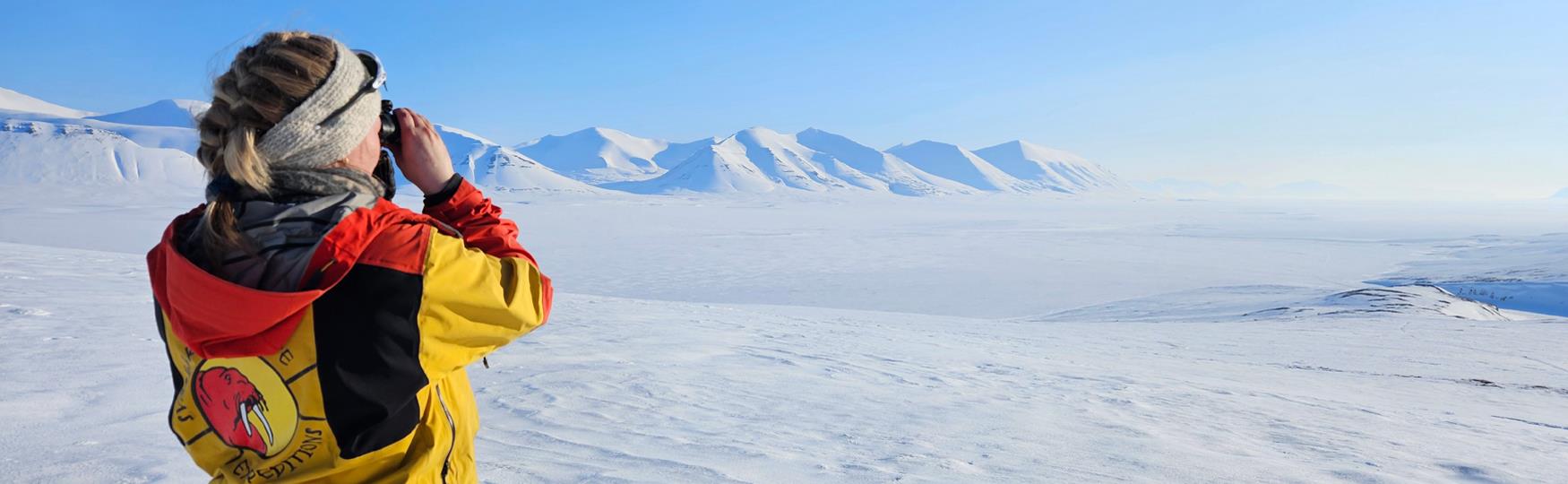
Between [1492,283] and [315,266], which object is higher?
[315,266]

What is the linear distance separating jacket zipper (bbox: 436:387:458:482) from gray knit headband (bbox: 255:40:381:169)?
0.35m

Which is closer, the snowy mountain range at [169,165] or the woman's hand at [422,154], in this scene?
the woman's hand at [422,154]

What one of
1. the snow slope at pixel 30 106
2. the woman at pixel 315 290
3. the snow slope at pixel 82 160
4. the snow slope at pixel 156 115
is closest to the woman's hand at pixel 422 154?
the woman at pixel 315 290

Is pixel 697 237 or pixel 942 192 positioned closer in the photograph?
pixel 697 237

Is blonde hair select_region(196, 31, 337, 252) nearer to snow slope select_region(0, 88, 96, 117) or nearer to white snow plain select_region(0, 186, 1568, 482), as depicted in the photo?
white snow plain select_region(0, 186, 1568, 482)

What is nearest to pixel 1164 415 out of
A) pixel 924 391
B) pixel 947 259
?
pixel 924 391

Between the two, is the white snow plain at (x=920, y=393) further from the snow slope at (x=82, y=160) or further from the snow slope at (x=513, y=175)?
the snow slope at (x=513, y=175)

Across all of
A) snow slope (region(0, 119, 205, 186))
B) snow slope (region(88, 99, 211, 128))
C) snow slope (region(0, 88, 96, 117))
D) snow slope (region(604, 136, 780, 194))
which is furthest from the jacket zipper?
snow slope (region(88, 99, 211, 128))

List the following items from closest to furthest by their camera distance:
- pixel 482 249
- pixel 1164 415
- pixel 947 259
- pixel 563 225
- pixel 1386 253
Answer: pixel 482 249
pixel 1164 415
pixel 947 259
pixel 1386 253
pixel 563 225

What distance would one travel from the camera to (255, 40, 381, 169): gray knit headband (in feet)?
2.92

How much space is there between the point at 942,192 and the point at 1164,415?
171m

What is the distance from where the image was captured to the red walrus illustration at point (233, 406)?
3.17 ft

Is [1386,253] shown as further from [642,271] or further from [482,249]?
[482,249]

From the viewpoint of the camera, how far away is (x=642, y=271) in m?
20.0
